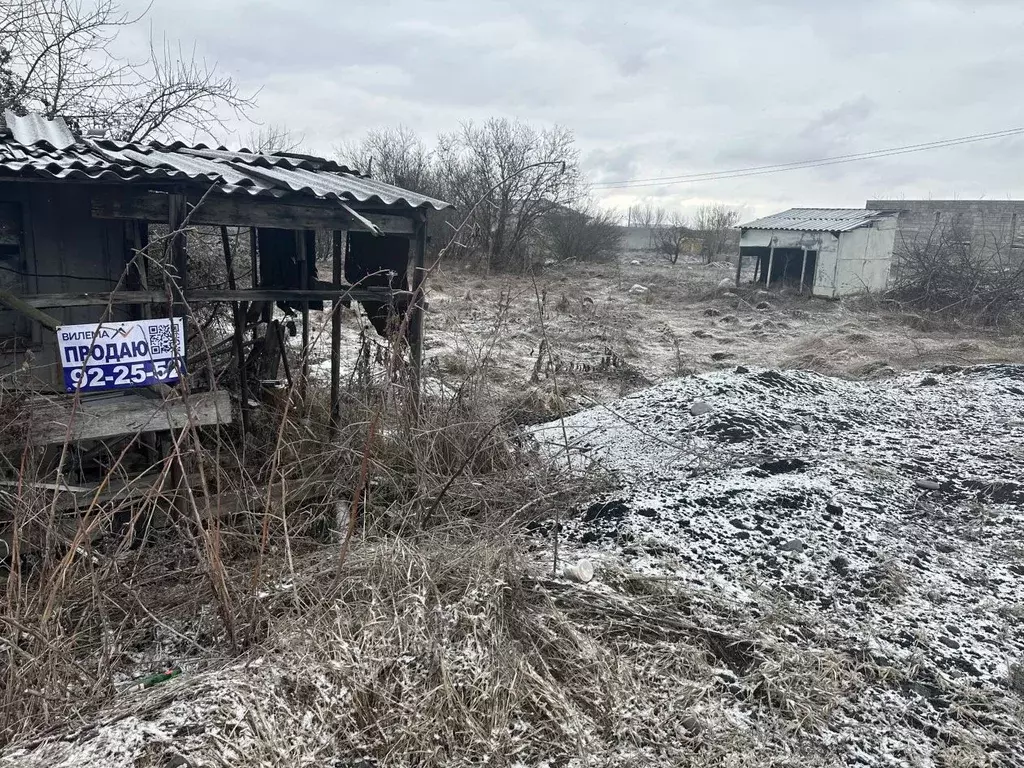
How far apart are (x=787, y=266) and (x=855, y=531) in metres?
17.6

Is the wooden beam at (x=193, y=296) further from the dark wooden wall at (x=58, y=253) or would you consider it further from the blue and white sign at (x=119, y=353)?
the dark wooden wall at (x=58, y=253)

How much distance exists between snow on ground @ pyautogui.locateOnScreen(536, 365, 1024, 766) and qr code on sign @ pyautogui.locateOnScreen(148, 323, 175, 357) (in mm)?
2576

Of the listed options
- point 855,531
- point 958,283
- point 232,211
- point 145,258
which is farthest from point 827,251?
point 145,258

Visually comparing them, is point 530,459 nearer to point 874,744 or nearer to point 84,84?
point 874,744

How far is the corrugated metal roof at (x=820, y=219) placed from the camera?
19.3m

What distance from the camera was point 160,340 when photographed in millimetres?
3951

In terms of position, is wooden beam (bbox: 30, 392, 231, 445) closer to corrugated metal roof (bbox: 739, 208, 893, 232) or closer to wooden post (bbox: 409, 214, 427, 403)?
wooden post (bbox: 409, 214, 427, 403)

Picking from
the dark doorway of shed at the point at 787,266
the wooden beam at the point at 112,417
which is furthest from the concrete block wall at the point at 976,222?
the wooden beam at the point at 112,417

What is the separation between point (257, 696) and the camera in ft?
8.04

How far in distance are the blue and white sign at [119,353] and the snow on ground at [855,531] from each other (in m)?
2.57

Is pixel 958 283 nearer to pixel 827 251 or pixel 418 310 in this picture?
pixel 827 251

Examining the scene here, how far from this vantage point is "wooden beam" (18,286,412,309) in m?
4.07

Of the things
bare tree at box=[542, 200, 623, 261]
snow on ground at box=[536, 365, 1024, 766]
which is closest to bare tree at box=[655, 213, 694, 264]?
bare tree at box=[542, 200, 623, 261]

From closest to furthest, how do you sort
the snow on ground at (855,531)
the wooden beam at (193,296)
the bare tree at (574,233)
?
the snow on ground at (855,531) → the wooden beam at (193,296) → the bare tree at (574,233)
